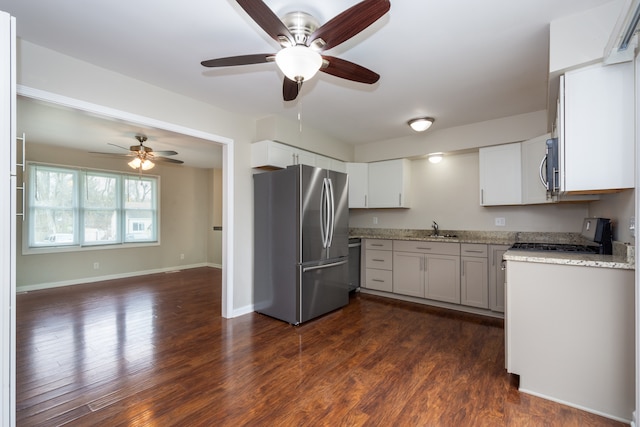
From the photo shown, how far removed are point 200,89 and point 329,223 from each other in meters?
2.04

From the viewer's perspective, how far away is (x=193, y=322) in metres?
3.28

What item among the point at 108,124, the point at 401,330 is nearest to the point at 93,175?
the point at 108,124

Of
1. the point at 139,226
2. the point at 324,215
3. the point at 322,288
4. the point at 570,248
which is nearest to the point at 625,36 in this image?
the point at 570,248

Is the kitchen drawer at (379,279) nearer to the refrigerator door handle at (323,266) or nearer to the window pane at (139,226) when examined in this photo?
the refrigerator door handle at (323,266)

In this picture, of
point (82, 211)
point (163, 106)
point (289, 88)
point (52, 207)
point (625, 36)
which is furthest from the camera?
point (82, 211)

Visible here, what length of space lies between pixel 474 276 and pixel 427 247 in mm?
656

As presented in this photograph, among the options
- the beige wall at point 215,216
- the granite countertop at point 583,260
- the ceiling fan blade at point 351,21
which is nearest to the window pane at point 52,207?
the beige wall at point 215,216

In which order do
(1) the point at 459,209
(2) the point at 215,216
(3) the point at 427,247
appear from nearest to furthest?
1. (3) the point at 427,247
2. (1) the point at 459,209
3. (2) the point at 215,216

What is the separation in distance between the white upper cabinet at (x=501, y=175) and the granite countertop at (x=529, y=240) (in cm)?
52

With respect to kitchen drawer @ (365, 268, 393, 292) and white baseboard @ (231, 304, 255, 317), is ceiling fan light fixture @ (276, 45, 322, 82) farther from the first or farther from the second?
kitchen drawer @ (365, 268, 393, 292)

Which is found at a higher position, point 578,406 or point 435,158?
point 435,158

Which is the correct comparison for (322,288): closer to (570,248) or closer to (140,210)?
(570,248)

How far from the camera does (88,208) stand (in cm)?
545

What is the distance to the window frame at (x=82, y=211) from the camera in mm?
4789
